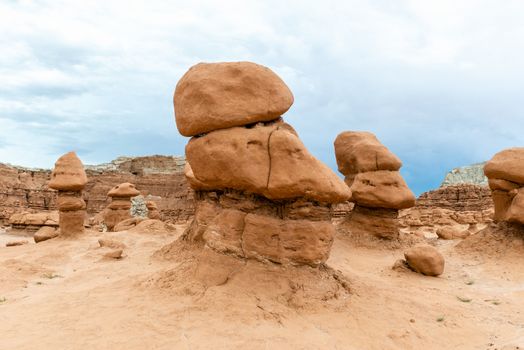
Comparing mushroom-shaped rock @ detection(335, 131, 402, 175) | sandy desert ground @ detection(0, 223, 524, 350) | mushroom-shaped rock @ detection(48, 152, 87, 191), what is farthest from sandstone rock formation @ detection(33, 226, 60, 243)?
mushroom-shaped rock @ detection(335, 131, 402, 175)

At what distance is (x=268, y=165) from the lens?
20.9 feet

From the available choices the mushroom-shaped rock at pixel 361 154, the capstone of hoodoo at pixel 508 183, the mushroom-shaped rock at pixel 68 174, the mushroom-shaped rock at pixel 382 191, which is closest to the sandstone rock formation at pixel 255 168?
the mushroom-shaped rock at pixel 382 191

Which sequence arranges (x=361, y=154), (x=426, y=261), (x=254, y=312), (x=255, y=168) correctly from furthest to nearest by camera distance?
(x=361, y=154) → (x=426, y=261) → (x=255, y=168) → (x=254, y=312)

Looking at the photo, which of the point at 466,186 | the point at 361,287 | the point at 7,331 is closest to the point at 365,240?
the point at 361,287

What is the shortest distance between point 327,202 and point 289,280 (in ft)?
4.81

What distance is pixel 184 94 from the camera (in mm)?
7012

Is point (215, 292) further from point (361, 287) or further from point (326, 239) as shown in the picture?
point (361, 287)

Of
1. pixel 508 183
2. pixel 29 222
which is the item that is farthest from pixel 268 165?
pixel 29 222

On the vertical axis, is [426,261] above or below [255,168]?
below

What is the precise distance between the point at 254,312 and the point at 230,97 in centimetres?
346

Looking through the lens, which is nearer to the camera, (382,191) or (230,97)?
(230,97)

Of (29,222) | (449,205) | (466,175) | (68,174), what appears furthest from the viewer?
(466,175)

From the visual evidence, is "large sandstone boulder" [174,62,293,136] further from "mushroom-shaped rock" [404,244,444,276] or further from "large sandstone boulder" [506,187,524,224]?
"large sandstone boulder" [506,187,524,224]

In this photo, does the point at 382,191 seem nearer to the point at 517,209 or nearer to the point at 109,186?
the point at 517,209
